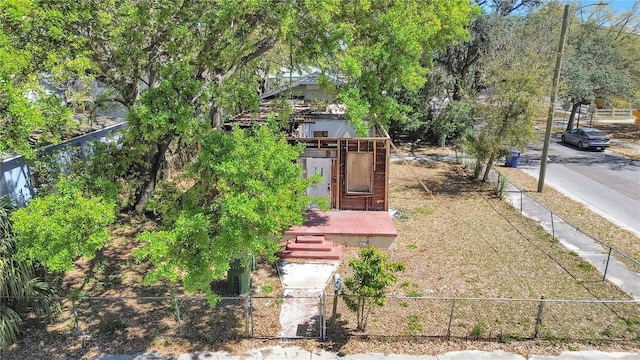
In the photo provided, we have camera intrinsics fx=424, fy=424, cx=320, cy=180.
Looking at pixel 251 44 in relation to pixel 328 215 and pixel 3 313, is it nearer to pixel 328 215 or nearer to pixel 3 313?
pixel 328 215

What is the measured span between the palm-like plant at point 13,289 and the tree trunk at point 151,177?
4574 millimetres

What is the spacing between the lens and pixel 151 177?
14383mm

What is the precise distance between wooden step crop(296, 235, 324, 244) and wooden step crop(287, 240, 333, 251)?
10cm

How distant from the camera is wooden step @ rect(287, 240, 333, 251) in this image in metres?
13.3

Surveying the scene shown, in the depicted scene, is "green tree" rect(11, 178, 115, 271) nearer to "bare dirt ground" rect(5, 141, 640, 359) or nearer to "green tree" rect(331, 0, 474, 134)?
"bare dirt ground" rect(5, 141, 640, 359)

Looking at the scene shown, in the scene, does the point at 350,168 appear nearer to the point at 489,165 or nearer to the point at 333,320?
the point at 333,320

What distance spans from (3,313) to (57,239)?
2961mm

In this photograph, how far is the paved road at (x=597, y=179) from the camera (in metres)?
17.1

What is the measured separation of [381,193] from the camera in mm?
15977

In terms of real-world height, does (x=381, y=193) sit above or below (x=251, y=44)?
below

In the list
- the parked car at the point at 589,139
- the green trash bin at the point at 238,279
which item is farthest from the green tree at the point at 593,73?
the green trash bin at the point at 238,279

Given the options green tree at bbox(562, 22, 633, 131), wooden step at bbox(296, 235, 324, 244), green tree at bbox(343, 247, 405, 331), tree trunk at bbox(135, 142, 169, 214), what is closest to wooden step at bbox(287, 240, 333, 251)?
wooden step at bbox(296, 235, 324, 244)

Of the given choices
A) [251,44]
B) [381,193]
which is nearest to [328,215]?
[381,193]

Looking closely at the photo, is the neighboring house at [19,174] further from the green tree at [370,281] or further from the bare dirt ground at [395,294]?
the green tree at [370,281]
